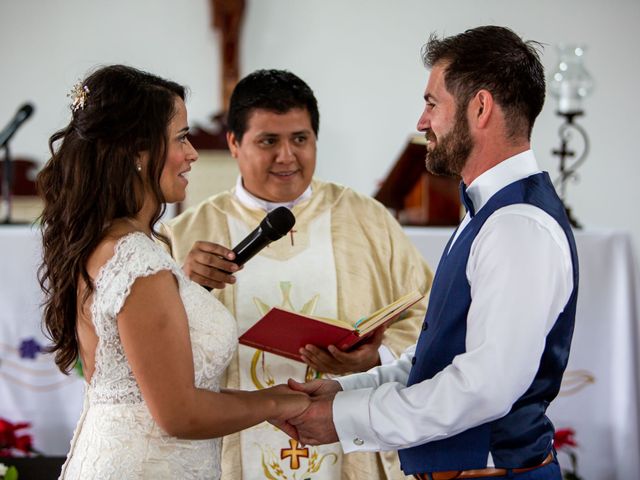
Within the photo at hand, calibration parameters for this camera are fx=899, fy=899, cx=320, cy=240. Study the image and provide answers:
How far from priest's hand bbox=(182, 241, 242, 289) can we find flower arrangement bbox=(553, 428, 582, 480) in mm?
1725

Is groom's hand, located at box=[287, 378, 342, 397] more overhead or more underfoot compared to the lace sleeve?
more underfoot

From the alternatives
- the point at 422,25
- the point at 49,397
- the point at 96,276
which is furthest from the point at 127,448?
the point at 422,25

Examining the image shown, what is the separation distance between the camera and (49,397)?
3803 mm

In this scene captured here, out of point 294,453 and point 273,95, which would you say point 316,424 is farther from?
point 273,95

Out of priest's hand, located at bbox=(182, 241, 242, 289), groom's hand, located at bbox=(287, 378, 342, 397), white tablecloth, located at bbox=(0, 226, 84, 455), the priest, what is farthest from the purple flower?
groom's hand, located at bbox=(287, 378, 342, 397)

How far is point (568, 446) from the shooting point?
3809 mm

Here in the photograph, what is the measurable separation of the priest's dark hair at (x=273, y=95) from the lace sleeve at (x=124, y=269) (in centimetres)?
110

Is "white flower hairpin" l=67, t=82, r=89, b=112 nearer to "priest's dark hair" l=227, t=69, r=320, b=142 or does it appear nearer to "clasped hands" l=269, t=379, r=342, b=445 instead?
"clasped hands" l=269, t=379, r=342, b=445

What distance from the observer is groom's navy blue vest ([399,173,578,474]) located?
188cm

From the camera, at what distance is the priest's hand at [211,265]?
2355 millimetres

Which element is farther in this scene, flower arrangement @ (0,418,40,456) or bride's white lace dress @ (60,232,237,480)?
flower arrangement @ (0,418,40,456)

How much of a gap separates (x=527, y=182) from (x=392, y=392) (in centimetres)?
54

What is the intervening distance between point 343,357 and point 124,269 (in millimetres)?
804

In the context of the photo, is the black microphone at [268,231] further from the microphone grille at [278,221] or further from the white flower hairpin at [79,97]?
the white flower hairpin at [79,97]
